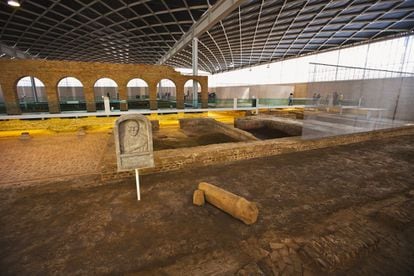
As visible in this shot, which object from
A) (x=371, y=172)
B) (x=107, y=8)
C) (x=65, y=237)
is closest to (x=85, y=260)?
(x=65, y=237)

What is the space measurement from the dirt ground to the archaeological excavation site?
0.9 inches

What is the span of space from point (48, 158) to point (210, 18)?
15391 millimetres

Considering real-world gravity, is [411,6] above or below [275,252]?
above

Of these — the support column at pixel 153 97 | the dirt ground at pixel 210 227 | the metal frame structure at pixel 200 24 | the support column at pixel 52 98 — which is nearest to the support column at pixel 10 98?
the support column at pixel 52 98

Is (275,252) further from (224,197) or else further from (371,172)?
(371,172)

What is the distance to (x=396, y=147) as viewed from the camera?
798 cm

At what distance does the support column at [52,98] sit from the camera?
15000mm

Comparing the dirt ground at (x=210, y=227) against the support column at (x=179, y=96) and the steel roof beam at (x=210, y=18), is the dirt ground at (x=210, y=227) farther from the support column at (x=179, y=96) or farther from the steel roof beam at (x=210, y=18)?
the support column at (x=179, y=96)

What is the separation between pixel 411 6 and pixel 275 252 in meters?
25.3

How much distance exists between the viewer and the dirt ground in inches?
94.0

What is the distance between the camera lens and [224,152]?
609cm

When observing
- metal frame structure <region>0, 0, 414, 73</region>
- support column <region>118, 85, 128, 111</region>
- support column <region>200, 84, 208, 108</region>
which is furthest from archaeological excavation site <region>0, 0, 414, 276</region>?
support column <region>200, 84, 208, 108</region>

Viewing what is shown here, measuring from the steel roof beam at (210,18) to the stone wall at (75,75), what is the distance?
190 inches

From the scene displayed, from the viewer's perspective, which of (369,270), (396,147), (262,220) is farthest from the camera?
(396,147)
